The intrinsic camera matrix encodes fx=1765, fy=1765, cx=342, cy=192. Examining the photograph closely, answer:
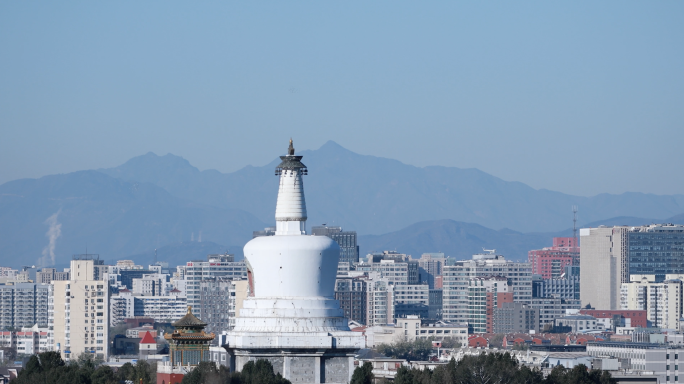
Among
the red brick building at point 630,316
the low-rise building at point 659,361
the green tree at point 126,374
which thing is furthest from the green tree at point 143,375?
the red brick building at point 630,316

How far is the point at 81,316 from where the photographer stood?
13225cm

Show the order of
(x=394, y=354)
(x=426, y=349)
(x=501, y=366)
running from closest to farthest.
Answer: (x=501, y=366) < (x=394, y=354) < (x=426, y=349)

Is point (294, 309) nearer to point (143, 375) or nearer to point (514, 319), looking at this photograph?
point (143, 375)

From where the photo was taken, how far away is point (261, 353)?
56500mm

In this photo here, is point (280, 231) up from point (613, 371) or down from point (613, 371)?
up

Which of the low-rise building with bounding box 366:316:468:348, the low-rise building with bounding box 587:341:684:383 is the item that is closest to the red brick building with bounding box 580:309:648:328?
the low-rise building with bounding box 366:316:468:348

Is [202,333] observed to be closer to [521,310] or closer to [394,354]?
[394,354]

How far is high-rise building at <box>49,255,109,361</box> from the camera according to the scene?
5153 inches

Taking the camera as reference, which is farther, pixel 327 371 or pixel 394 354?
pixel 394 354

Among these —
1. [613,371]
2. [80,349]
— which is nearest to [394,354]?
[80,349]

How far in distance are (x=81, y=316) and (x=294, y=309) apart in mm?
77935

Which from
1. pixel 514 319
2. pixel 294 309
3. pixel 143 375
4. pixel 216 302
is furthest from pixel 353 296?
pixel 294 309

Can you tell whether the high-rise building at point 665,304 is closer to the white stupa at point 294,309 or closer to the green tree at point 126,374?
the green tree at point 126,374

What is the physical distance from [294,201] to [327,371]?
5623mm
